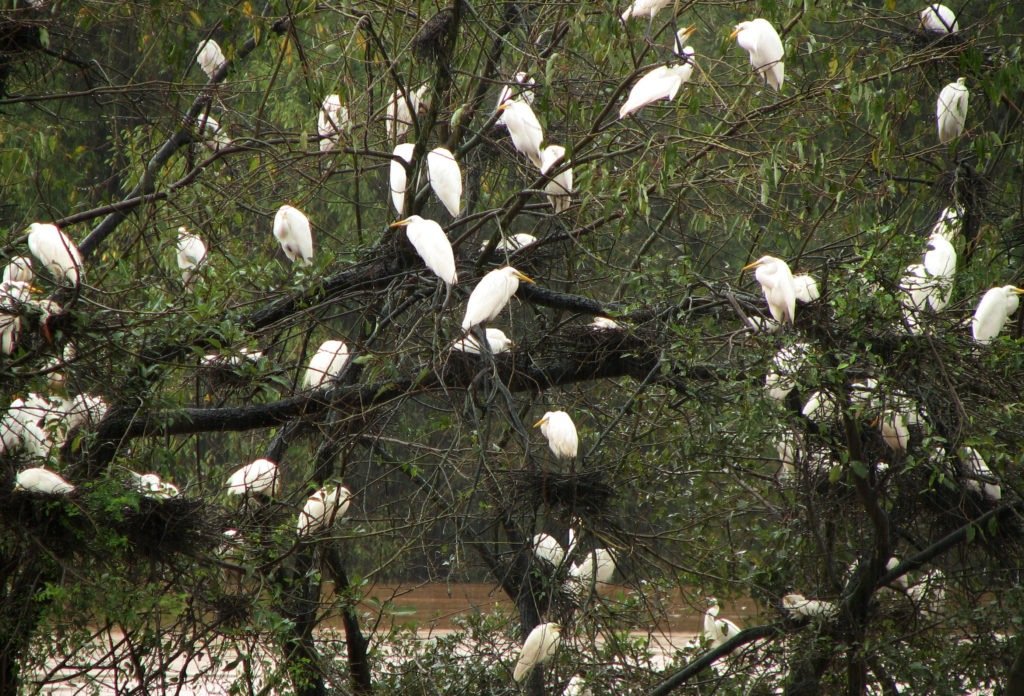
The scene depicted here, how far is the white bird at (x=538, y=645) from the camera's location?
7.40 ft

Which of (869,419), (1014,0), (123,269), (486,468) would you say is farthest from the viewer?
(1014,0)

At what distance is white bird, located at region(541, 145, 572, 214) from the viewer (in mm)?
2527

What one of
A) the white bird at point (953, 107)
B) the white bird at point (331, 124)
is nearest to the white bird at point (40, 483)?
the white bird at point (331, 124)

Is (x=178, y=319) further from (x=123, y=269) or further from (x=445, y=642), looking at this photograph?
(x=445, y=642)

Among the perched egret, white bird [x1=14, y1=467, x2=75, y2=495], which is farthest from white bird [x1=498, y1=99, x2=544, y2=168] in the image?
the perched egret

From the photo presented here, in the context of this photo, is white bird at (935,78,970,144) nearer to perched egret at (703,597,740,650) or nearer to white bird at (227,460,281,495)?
perched egret at (703,597,740,650)

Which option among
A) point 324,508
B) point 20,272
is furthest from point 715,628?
point 20,272

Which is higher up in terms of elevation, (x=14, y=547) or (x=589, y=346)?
(x=589, y=346)

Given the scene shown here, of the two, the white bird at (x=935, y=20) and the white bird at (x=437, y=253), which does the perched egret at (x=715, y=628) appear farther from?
the white bird at (x=935, y=20)

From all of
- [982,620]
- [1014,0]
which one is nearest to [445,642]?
[982,620]

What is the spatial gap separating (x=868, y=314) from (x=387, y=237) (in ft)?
4.03

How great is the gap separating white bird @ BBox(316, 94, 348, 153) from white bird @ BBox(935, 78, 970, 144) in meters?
1.52

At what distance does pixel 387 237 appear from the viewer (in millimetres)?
2762

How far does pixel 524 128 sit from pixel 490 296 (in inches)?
18.4
